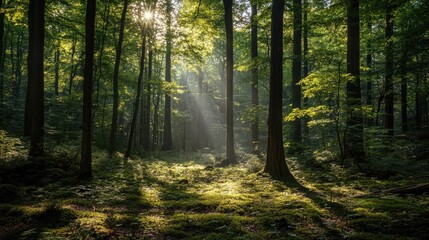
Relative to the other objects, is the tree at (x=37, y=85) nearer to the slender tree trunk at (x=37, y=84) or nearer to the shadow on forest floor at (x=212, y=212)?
the slender tree trunk at (x=37, y=84)

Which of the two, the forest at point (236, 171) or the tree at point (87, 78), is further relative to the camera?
the tree at point (87, 78)

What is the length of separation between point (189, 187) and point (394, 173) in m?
7.01

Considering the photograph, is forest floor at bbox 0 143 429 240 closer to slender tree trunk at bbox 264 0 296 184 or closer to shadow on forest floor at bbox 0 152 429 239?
shadow on forest floor at bbox 0 152 429 239

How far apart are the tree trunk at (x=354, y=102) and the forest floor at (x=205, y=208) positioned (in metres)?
1.31

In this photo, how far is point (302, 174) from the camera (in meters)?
10.7

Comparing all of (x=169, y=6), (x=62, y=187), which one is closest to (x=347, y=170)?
(x=62, y=187)

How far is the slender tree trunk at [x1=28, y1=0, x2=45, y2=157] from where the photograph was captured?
10.2m

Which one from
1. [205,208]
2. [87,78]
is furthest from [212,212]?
[87,78]

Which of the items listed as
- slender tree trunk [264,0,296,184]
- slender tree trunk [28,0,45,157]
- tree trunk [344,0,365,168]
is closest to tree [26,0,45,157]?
slender tree trunk [28,0,45,157]

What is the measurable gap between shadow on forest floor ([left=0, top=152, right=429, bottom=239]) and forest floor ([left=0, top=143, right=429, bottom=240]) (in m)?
0.02

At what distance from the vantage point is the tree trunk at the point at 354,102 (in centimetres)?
998

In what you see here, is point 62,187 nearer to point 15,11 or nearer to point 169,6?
point 15,11

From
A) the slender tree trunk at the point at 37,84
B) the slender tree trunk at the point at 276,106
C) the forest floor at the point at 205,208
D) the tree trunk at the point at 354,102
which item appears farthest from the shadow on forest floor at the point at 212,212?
the slender tree trunk at the point at 37,84

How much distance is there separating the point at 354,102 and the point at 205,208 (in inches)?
311
